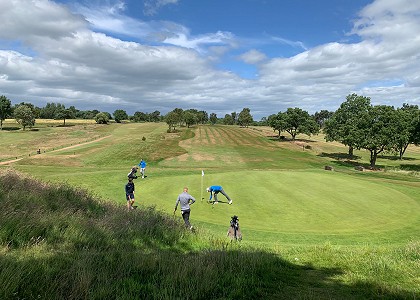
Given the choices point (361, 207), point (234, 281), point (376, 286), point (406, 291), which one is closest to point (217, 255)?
point (234, 281)

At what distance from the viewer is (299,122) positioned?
10975 cm

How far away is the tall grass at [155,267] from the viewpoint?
18.9 feet

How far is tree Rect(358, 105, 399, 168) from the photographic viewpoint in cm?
5834

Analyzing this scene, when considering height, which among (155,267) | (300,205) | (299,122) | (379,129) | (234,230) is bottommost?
(300,205)

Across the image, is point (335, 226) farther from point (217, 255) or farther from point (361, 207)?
point (217, 255)

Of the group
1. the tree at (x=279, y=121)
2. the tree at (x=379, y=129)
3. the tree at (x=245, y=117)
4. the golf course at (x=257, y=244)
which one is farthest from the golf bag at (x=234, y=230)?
the tree at (x=245, y=117)

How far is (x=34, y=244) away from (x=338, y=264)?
8.08 metres

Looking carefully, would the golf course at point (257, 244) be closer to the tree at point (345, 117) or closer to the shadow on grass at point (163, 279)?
the shadow on grass at point (163, 279)

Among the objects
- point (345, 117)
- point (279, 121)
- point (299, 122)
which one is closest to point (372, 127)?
point (345, 117)

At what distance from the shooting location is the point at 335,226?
1795cm

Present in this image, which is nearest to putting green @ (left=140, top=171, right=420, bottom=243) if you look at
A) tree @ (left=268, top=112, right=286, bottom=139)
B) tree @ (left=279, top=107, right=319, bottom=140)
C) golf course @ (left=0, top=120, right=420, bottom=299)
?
golf course @ (left=0, top=120, right=420, bottom=299)

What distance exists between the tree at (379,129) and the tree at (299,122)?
42211mm

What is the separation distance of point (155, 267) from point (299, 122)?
108 m

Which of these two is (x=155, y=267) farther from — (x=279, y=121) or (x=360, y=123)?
(x=279, y=121)
